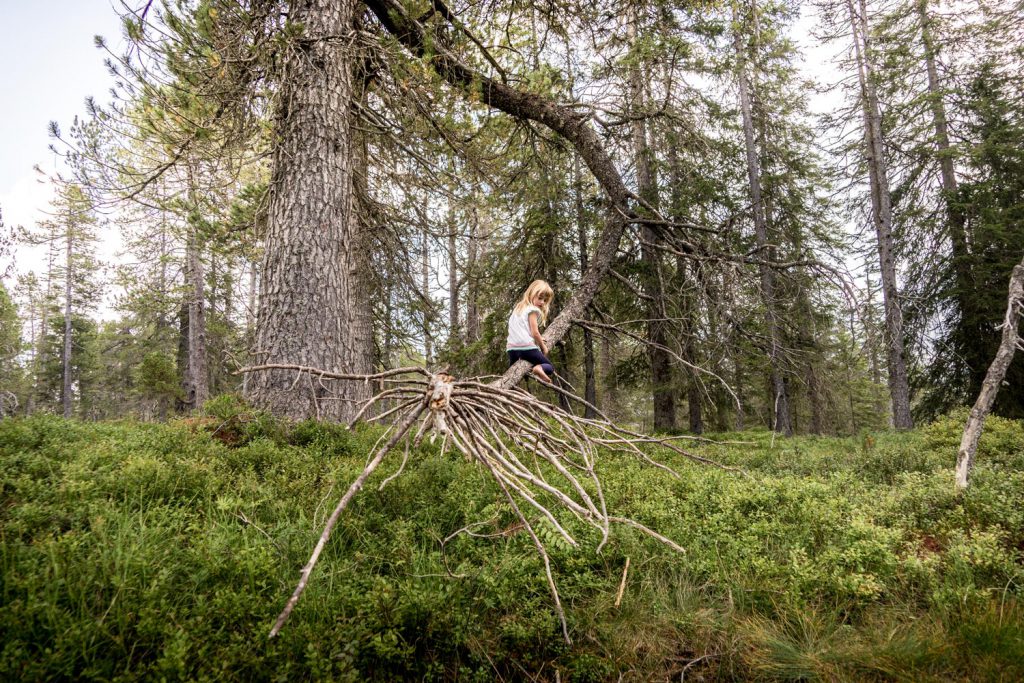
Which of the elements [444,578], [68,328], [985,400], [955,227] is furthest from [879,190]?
[68,328]

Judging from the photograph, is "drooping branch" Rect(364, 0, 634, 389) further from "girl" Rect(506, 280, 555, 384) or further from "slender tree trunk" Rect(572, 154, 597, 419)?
"slender tree trunk" Rect(572, 154, 597, 419)

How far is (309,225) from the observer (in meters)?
4.70

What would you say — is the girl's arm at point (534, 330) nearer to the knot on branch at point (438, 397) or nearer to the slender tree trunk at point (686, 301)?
the slender tree trunk at point (686, 301)

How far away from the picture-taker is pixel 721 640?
227 centimetres

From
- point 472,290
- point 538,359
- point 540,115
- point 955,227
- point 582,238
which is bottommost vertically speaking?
point 538,359

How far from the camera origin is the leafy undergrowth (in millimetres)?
1717

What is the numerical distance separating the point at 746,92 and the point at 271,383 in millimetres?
14256

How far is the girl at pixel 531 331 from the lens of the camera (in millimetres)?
5043

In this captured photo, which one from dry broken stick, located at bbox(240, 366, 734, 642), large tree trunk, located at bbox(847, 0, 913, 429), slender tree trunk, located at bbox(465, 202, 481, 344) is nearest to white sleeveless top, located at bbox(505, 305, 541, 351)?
dry broken stick, located at bbox(240, 366, 734, 642)

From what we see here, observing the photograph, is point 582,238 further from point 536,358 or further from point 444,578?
point 444,578

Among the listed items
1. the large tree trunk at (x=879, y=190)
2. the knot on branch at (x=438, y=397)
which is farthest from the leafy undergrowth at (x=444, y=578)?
the large tree trunk at (x=879, y=190)

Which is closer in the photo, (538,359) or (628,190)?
(538,359)

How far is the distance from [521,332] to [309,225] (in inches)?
101

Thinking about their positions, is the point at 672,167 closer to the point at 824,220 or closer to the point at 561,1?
the point at 561,1
